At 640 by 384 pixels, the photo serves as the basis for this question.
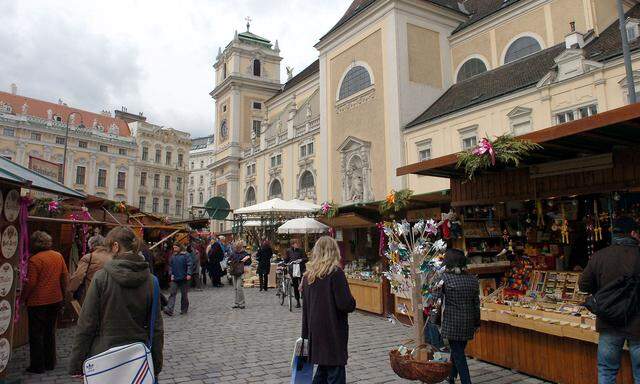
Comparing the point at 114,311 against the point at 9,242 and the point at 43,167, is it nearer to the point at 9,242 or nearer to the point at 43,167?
the point at 9,242

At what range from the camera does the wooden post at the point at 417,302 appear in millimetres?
5379

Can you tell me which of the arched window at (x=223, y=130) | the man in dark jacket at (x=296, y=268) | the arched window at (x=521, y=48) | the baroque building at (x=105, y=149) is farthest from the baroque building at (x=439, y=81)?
the baroque building at (x=105, y=149)

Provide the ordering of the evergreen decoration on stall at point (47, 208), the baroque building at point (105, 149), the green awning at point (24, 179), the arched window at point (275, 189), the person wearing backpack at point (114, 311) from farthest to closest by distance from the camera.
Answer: the baroque building at point (105, 149) < the arched window at point (275, 189) < the evergreen decoration on stall at point (47, 208) < the green awning at point (24, 179) < the person wearing backpack at point (114, 311)

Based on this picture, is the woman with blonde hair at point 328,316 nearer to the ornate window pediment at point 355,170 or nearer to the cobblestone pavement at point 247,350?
the cobblestone pavement at point 247,350

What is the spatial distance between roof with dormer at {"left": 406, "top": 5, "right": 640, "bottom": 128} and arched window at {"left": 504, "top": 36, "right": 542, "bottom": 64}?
63cm

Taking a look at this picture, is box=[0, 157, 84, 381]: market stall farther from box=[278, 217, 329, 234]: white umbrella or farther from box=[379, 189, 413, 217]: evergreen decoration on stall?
box=[278, 217, 329, 234]: white umbrella

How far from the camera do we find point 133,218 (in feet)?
48.2

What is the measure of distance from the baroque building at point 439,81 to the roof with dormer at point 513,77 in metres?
0.08

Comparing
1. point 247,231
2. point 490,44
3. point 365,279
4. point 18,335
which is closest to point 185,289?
point 18,335

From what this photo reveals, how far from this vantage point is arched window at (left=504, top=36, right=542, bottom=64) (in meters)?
22.4

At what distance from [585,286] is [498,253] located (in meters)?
4.21

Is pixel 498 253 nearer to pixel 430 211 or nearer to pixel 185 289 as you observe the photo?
pixel 430 211

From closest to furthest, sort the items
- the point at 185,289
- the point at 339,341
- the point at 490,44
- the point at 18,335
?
the point at 339,341
the point at 18,335
the point at 185,289
the point at 490,44

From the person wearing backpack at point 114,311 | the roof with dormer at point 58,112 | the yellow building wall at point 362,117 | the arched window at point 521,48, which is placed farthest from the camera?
the roof with dormer at point 58,112
